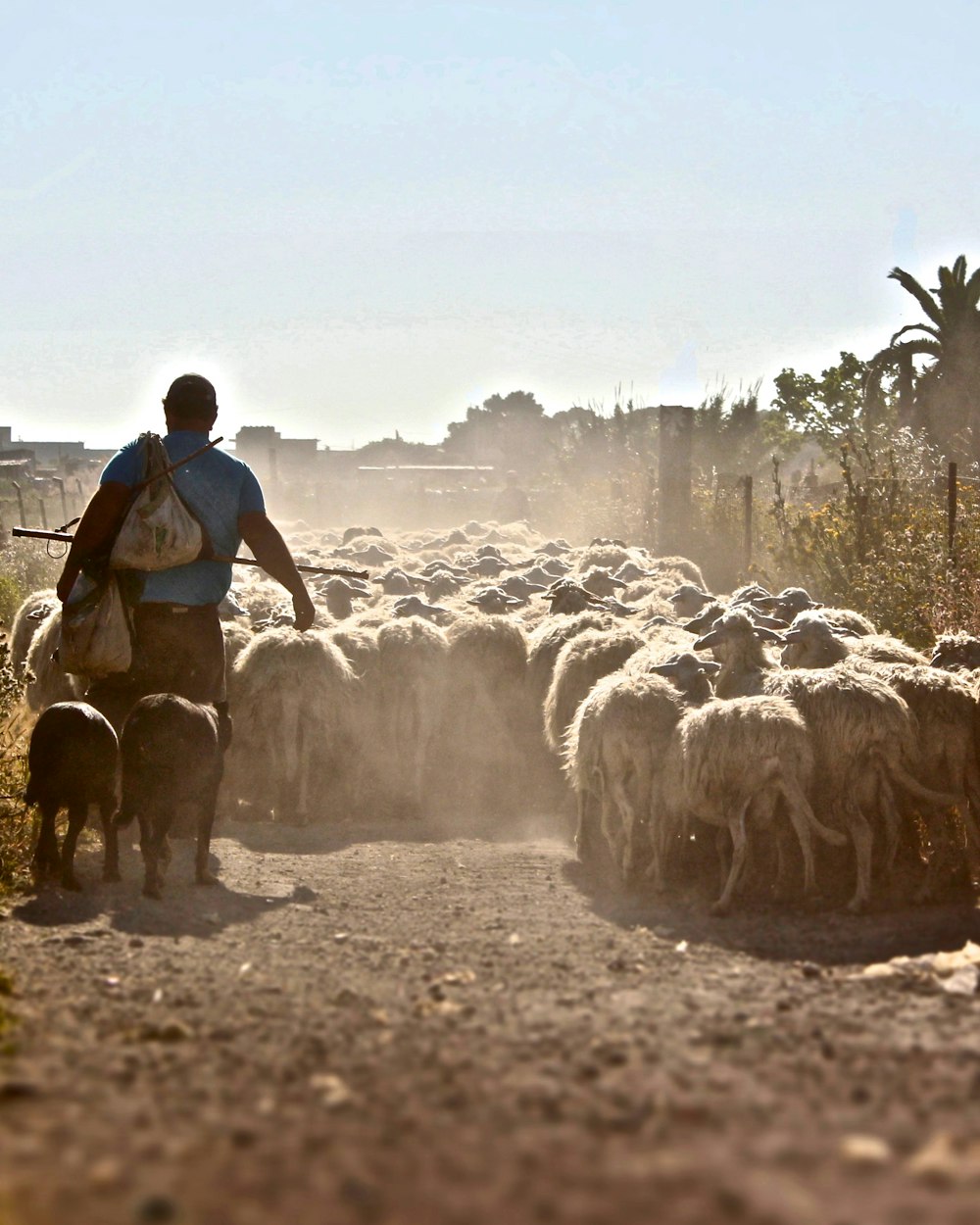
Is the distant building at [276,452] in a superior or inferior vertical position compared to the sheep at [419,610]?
superior

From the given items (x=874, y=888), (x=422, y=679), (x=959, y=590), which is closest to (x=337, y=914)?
(x=874, y=888)

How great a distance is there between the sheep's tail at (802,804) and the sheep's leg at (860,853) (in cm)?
9

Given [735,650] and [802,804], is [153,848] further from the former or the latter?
[735,650]

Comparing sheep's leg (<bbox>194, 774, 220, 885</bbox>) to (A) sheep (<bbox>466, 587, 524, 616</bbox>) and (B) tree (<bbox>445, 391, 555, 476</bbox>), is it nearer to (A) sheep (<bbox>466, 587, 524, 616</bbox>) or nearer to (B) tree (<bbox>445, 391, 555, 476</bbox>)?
(A) sheep (<bbox>466, 587, 524, 616</bbox>)

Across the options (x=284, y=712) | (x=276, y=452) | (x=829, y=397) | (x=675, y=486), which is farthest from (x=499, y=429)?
(x=284, y=712)

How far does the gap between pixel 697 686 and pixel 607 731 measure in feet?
2.54

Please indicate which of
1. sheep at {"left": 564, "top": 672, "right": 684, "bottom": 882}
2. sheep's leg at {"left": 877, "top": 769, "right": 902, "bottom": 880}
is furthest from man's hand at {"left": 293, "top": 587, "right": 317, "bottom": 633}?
sheep's leg at {"left": 877, "top": 769, "right": 902, "bottom": 880}

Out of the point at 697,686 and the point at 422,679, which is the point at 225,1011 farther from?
the point at 422,679

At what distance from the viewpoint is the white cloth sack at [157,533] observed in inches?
274

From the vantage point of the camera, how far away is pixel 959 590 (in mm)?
12664

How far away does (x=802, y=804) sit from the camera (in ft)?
24.7

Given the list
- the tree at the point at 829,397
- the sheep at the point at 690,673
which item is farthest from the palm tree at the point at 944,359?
the sheep at the point at 690,673

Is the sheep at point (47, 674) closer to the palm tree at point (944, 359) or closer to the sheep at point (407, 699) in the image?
the sheep at point (407, 699)

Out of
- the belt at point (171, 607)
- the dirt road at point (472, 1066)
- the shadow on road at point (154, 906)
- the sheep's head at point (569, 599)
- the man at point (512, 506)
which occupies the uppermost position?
the man at point (512, 506)
